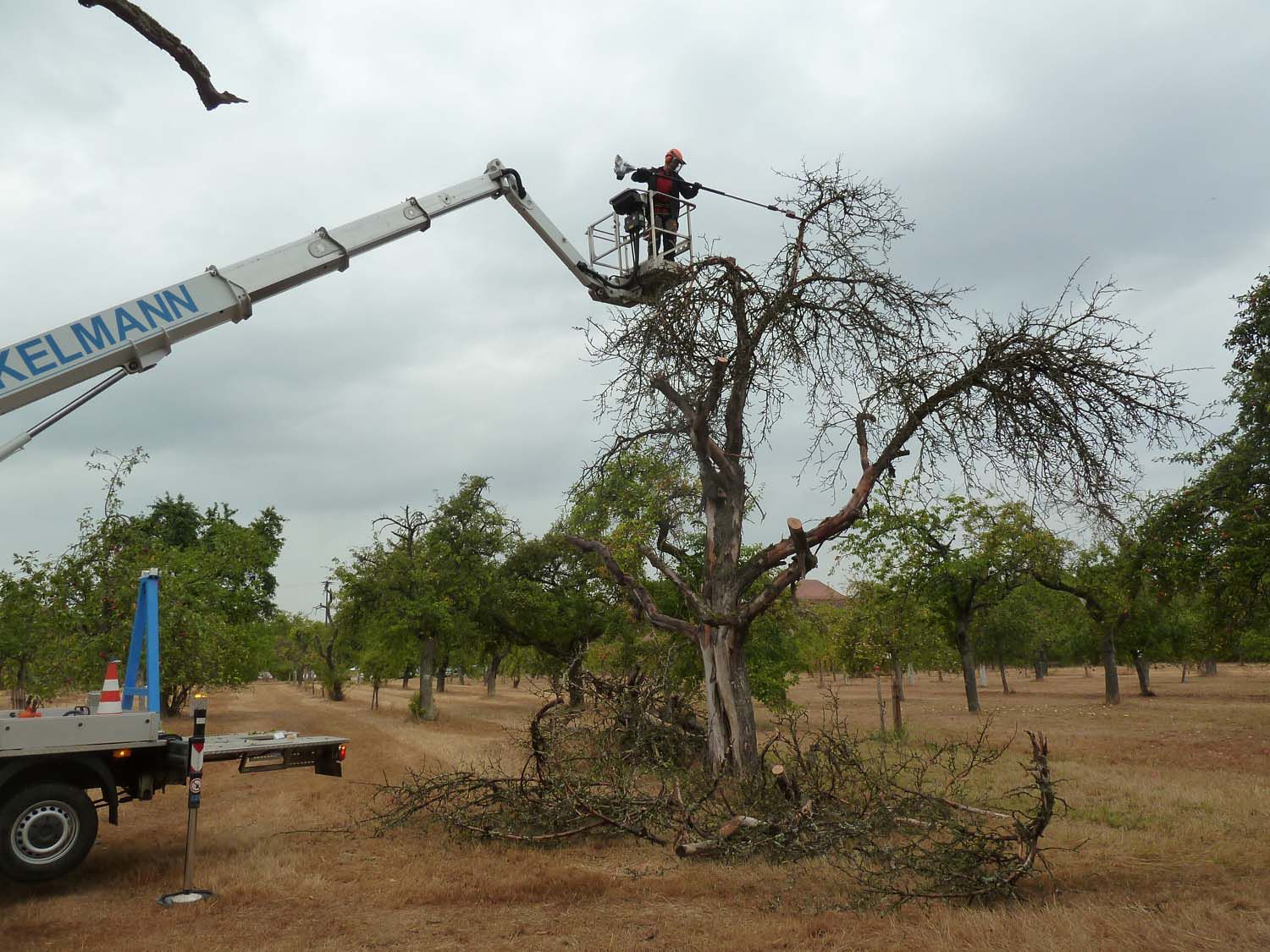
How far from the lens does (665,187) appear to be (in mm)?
10820

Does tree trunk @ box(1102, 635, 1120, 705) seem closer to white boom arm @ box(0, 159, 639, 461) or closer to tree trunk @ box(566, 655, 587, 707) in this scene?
tree trunk @ box(566, 655, 587, 707)

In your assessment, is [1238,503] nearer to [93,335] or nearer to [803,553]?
[803,553]

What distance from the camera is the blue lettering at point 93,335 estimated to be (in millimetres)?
7277

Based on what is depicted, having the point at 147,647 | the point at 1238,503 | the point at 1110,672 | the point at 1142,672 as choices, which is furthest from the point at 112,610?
the point at 1142,672

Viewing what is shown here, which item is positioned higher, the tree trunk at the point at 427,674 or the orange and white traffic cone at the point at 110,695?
the orange and white traffic cone at the point at 110,695

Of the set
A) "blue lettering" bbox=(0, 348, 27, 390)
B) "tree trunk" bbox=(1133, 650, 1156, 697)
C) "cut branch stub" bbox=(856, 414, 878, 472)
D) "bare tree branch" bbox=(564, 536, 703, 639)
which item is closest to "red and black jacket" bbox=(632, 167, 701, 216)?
"cut branch stub" bbox=(856, 414, 878, 472)

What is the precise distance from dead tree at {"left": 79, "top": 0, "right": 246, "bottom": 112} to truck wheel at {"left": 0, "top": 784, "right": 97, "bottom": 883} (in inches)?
255

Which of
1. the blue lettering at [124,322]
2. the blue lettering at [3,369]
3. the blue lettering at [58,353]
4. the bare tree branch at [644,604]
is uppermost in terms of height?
the blue lettering at [124,322]

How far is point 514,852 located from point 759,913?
10.4 feet

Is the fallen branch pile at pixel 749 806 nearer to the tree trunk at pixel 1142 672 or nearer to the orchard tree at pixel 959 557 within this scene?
the orchard tree at pixel 959 557

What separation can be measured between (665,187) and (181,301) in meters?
5.86

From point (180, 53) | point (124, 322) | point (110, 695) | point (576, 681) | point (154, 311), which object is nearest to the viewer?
point (180, 53)

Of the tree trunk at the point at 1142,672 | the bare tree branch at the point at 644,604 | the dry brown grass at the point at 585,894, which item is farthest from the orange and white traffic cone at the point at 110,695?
the tree trunk at the point at 1142,672

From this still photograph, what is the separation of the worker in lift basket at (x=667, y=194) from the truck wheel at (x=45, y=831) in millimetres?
8426
